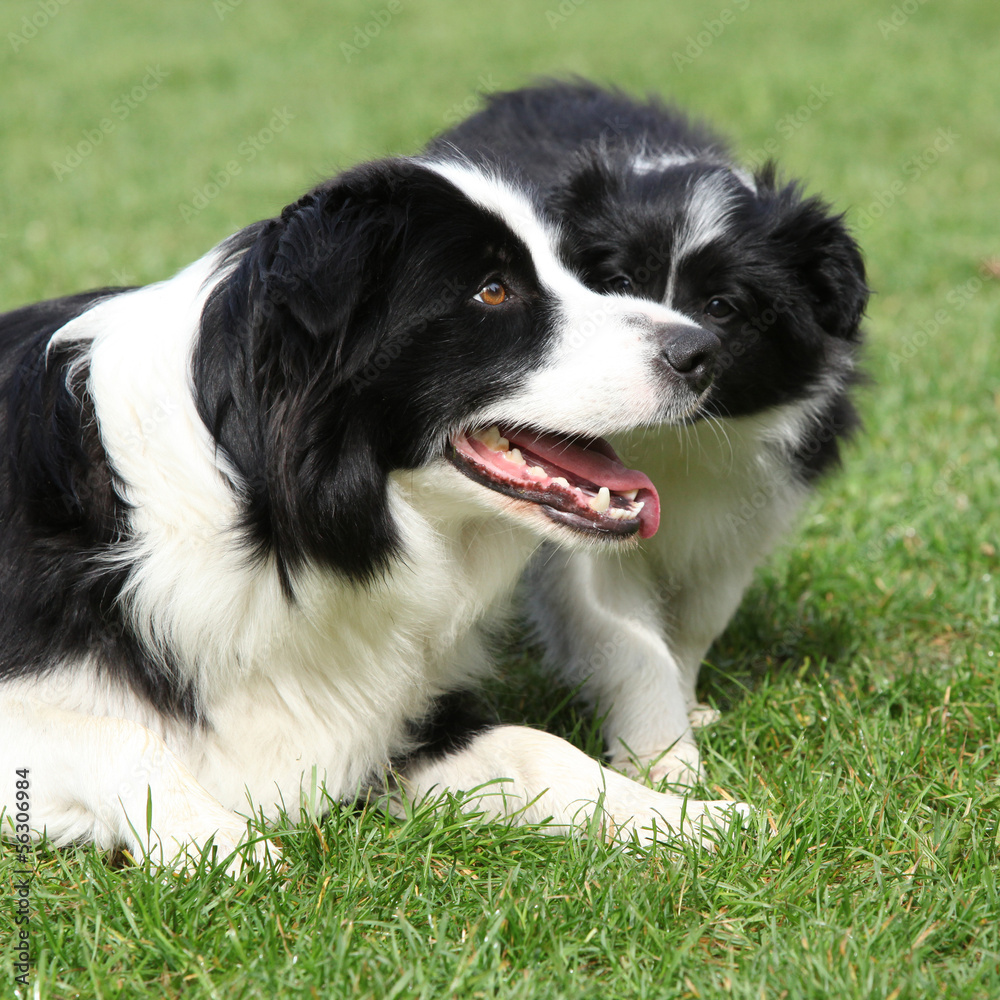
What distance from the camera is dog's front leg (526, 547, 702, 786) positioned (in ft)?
9.74

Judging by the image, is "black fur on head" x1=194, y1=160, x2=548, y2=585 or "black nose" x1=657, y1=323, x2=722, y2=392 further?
"black nose" x1=657, y1=323, x2=722, y2=392

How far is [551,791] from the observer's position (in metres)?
2.52

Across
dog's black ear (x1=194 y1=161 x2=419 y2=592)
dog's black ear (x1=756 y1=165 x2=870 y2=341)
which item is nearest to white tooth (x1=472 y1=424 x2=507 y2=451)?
dog's black ear (x1=194 y1=161 x2=419 y2=592)

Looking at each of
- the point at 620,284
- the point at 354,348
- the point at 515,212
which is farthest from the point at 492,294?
the point at 620,284

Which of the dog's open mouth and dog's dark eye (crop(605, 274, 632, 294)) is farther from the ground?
dog's dark eye (crop(605, 274, 632, 294))

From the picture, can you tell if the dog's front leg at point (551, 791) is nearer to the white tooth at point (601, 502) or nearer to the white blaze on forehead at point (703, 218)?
the white tooth at point (601, 502)

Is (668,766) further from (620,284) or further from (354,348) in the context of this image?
(354,348)

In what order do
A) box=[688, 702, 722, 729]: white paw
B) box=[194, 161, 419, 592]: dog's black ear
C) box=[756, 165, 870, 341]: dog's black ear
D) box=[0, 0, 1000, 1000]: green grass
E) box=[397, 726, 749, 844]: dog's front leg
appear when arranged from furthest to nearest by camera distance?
1. box=[688, 702, 722, 729]: white paw
2. box=[756, 165, 870, 341]: dog's black ear
3. box=[397, 726, 749, 844]: dog's front leg
4. box=[194, 161, 419, 592]: dog's black ear
5. box=[0, 0, 1000, 1000]: green grass

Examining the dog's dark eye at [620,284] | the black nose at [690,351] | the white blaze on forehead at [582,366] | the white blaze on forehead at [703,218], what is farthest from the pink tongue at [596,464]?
the white blaze on forehead at [703,218]

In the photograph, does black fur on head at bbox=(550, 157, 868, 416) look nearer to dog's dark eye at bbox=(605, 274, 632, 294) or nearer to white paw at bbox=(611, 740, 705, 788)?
dog's dark eye at bbox=(605, 274, 632, 294)

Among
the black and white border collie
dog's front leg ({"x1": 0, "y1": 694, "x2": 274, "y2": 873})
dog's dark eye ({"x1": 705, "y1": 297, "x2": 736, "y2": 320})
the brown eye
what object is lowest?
dog's front leg ({"x1": 0, "y1": 694, "x2": 274, "y2": 873})

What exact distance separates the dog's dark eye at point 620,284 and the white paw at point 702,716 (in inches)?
44.9

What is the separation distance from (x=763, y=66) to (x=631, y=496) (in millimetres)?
9854

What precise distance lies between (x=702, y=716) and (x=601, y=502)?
3.53 ft
